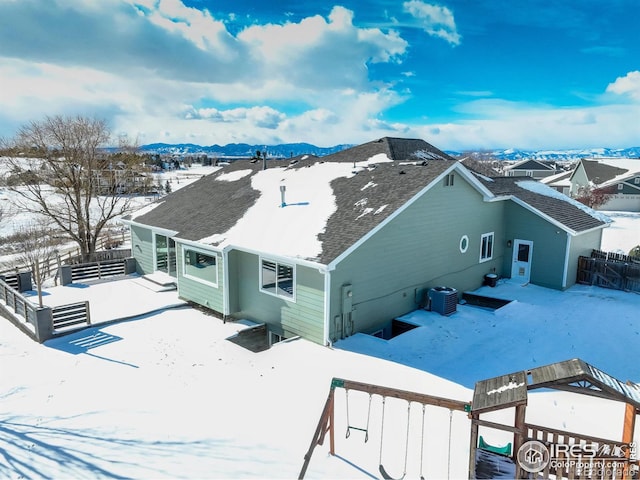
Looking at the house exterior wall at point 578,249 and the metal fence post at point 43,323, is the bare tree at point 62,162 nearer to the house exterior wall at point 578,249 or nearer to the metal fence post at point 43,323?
the metal fence post at point 43,323

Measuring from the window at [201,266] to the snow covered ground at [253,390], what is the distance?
116 cm

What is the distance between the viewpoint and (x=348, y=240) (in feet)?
33.9

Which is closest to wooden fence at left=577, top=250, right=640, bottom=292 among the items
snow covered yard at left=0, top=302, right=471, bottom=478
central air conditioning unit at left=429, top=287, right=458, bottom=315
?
central air conditioning unit at left=429, top=287, right=458, bottom=315

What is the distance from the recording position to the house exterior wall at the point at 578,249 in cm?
1565

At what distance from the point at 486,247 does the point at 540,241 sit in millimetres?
2086

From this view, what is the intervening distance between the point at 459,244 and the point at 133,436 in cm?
1133

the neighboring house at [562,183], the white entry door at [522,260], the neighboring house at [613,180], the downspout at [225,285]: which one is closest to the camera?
the downspout at [225,285]

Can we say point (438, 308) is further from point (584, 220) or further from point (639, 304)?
point (584, 220)

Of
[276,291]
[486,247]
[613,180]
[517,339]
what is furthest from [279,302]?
[613,180]

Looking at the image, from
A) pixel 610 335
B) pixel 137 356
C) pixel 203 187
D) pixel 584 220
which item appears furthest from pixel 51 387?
pixel 584 220

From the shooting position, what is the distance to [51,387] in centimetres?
850

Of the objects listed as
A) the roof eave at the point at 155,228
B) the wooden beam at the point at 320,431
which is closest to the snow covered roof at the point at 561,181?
the roof eave at the point at 155,228

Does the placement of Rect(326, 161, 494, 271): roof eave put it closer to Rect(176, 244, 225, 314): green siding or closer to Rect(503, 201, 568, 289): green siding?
Rect(503, 201, 568, 289): green siding

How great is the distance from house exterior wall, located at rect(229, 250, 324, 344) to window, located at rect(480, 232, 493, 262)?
8153 mm
